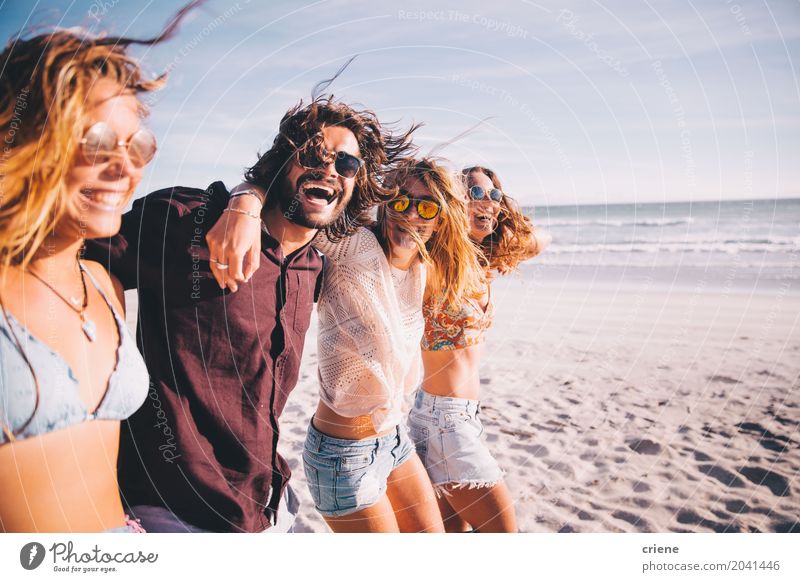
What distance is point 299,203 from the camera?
2.00m

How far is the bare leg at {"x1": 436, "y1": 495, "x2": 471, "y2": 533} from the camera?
8.48ft

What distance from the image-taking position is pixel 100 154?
1.76 metres

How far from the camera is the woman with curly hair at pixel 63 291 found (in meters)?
1.57

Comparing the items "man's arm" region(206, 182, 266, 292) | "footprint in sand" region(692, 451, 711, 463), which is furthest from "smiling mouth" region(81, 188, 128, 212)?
"footprint in sand" region(692, 451, 711, 463)

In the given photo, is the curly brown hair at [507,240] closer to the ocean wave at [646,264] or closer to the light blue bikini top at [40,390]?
the light blue bikini top at [40,390]

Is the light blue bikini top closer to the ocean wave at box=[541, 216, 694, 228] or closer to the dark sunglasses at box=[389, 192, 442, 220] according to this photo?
the dark sunglasses at box=[389, 192, 442, 220]

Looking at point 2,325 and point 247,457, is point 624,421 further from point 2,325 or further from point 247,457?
point 2,325

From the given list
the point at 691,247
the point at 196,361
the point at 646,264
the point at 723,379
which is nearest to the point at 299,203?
the point at 196,361

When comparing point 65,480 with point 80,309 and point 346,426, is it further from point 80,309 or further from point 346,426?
point 346,426

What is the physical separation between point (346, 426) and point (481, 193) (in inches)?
49.1

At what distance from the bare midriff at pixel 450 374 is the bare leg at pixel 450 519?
48 cm

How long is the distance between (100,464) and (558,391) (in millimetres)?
4035
